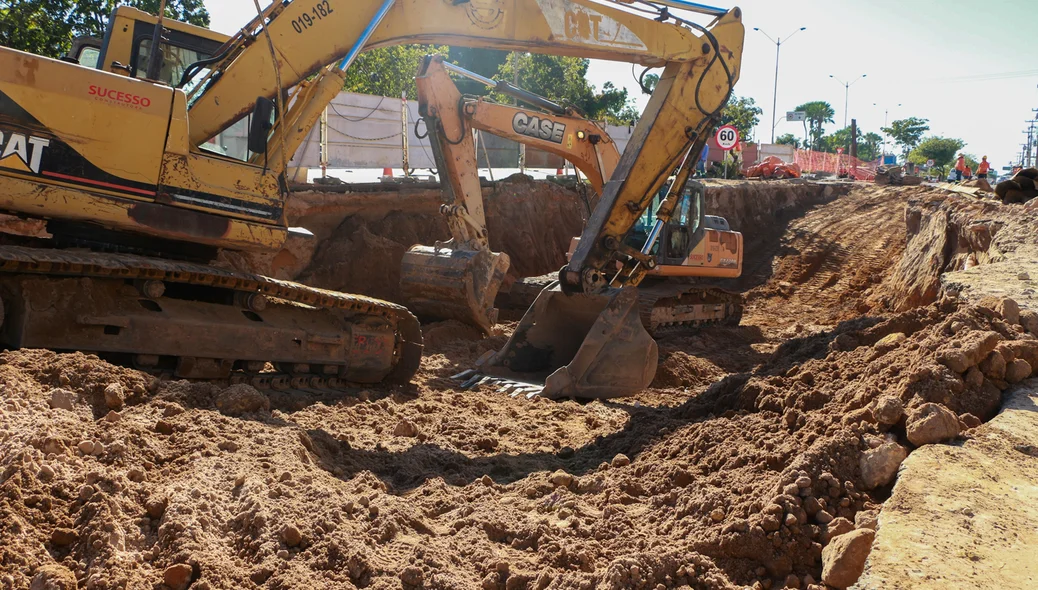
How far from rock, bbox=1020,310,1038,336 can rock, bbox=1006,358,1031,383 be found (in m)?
0.51

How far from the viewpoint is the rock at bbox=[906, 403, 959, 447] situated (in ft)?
12.5

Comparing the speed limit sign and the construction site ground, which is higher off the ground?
the speed limit sign

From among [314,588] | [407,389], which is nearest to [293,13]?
[407,389]

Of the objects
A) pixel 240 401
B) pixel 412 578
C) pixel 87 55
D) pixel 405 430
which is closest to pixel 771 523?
pixel 412 578

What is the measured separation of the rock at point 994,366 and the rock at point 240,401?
13.6 feet

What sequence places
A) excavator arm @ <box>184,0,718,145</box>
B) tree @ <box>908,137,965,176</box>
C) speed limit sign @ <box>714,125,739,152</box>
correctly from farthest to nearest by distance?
tree @ <box>908,137,965,176</box>, speed limit sign @ <box>714,125,739,152</box>, excavator arm @ <box>184,0,718,145</box>

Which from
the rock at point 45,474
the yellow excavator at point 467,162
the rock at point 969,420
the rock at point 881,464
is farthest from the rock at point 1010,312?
the yellow excavator at point 467,162

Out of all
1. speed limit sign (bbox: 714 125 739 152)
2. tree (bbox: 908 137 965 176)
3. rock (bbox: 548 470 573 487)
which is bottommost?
rock (bbox: 548 470 573 487)

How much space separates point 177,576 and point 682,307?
9881mm

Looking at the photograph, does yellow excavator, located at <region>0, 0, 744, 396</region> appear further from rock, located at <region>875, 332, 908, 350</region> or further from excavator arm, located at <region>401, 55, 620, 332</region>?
rock, located at <region>875, 332, 908, 350</region>

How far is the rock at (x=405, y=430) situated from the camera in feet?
Answer: 20.3

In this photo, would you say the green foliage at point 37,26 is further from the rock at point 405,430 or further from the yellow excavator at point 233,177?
the rock at point 405,430

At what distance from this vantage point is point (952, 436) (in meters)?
3.84

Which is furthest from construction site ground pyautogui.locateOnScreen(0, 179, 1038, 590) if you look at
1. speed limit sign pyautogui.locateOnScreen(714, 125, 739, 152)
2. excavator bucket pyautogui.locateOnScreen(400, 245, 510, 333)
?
speed limit sign pyautogui.locateOnScreen(714, 125, 739, 152)
